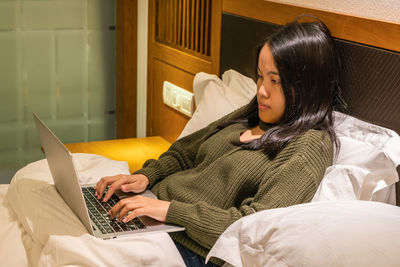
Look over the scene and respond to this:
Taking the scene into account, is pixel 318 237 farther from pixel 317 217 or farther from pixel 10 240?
pixel 10 240

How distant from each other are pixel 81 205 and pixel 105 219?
16 centimetres

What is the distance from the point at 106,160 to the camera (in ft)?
6.24

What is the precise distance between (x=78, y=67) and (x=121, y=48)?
0.86 ft

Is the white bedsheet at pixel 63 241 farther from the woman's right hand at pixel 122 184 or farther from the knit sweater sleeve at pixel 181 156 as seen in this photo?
the knit sweater sleeve at pixel 181 156

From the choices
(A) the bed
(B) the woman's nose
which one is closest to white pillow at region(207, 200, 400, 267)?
(A) the bed

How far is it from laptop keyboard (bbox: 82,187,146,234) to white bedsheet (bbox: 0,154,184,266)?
69 mm

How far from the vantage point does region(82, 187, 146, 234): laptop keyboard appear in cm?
138

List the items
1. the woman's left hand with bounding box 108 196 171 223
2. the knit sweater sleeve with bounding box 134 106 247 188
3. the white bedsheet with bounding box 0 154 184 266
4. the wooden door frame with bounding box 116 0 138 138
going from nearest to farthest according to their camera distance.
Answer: the white bedsheet with bounding box 0 154 184 266 → the woman's left hand with bounding box 108 196 171 223 → the knit sweater sleeve with bounding box 134 106 247 188 → the wooden door frame with bounding box 116 0 138 138

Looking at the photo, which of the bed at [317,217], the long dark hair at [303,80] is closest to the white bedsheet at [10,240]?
the bed at [317,217]

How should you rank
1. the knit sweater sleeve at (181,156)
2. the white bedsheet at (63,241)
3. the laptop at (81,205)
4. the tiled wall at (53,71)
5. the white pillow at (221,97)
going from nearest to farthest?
the white bedsheet at (63,241) → the laptop at (81,205) → the knit sweater sleeve at (181,156) → the white pillow at (221,97) → the tiled wall at (53,71)

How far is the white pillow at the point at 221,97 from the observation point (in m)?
1.94

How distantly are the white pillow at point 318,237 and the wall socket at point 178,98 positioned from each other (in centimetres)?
133

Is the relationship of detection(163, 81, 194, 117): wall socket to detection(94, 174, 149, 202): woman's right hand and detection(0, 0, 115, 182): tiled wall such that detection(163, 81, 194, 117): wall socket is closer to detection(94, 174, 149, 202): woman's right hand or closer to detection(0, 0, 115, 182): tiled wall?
detection(0, 0, 115, 182): tiled wall

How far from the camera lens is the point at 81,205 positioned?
130 centimetres
